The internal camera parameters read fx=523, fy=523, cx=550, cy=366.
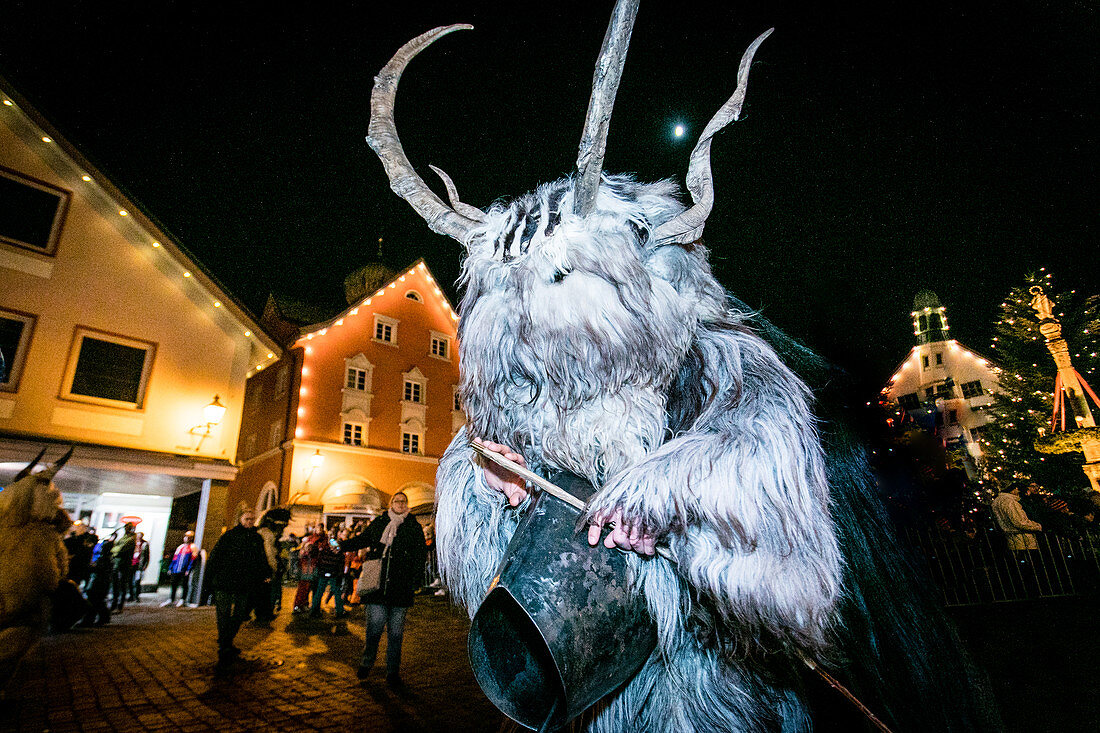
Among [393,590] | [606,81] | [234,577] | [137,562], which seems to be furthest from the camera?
[137,562]

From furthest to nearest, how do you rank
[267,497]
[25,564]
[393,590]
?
[267,497]
[393,590]
[25,564]

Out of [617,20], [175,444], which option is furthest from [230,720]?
[175,444]

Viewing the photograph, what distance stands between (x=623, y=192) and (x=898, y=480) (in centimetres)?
197

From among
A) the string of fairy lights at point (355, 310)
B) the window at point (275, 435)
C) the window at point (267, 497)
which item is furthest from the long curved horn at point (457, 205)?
the window at point (275, 435)

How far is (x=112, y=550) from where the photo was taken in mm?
11859

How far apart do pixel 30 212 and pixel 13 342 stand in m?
2.81

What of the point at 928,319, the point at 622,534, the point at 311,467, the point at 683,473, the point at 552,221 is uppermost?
the point at 928,319

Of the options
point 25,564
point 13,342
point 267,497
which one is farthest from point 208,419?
point 267,497

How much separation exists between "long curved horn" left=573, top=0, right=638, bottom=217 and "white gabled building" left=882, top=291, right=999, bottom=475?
29.8 m

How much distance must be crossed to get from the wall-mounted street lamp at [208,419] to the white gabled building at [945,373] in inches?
1115

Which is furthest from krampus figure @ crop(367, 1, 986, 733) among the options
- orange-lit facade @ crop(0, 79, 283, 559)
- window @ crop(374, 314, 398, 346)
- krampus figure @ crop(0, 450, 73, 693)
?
window @ crop(374, 314, 398, 346)

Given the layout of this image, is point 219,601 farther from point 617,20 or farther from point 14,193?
point 14,193

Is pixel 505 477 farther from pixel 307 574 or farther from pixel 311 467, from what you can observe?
pixel 311 467

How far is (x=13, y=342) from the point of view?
995 centimetres
